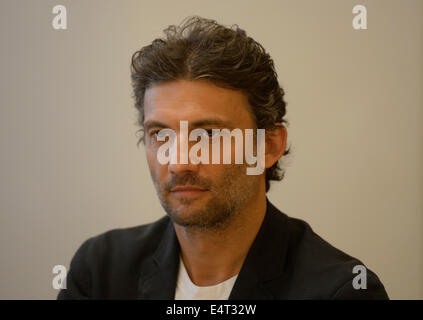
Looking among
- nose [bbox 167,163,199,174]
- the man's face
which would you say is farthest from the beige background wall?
nose [bbox 167,163,199,174]

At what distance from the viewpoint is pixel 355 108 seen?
142cm

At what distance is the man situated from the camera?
3.81ft

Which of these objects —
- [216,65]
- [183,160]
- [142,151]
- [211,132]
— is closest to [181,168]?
[183,160]

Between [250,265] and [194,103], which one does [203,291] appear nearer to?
[250,265]

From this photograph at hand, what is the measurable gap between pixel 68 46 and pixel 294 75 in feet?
2.72

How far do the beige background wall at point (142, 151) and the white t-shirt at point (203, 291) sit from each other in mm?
337

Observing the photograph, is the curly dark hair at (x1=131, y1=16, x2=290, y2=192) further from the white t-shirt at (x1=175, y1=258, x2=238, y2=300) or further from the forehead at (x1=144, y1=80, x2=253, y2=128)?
the white t-shirt at (x1=175, y1=258, x2=238, y2=300)

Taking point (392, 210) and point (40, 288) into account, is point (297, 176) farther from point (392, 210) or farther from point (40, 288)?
point (40, 288)

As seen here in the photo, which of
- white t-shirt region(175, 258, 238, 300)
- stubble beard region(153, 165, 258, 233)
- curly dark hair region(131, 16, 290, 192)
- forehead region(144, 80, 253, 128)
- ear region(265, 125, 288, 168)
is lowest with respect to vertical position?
white t-shirt region(175, 258, 238, 300)

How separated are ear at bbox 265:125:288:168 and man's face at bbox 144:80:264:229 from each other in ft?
0.41

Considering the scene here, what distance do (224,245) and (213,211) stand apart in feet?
0.53

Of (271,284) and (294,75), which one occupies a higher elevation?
(294,75)

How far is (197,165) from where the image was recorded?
1.16 m
